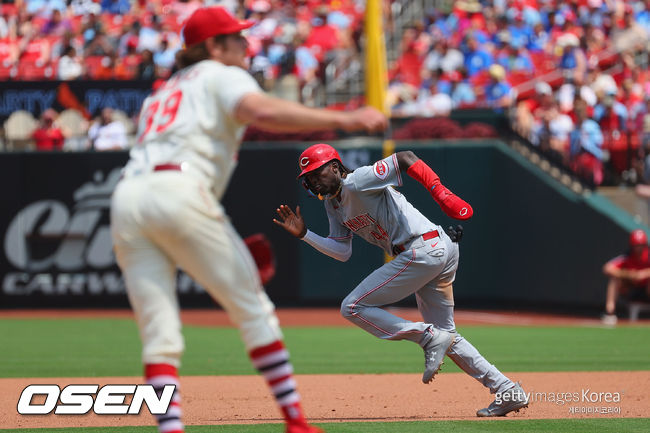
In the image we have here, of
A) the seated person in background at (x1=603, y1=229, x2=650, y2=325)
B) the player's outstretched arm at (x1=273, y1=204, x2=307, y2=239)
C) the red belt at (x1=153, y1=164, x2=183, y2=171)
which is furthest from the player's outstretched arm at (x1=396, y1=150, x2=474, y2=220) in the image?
the seated person in background at (x1=603, y1=229, x2=650, y2=325)

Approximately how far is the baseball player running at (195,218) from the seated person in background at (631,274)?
34.9ft

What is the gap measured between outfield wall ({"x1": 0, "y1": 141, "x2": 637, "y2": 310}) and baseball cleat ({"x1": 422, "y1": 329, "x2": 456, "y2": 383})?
9.52 m

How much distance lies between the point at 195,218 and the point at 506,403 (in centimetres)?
301

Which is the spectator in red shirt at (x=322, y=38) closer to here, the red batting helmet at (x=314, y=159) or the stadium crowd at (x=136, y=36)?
the stadium crowd at (x=136, y=36)

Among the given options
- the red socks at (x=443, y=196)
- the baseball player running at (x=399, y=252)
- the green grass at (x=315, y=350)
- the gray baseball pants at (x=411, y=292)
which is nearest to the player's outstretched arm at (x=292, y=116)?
the red socks at (x=443, y=196)

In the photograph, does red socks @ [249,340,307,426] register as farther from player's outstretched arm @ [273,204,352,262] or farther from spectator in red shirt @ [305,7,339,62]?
spectator in red shirt @ [305,7,339,62]

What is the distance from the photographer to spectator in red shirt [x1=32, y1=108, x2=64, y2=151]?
16922mm

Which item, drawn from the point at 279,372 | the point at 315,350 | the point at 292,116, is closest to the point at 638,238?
the point at 315,350

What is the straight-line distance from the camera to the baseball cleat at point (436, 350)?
6.46m

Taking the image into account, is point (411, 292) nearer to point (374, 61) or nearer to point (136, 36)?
point (374, 61)

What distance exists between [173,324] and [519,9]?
18272 mm

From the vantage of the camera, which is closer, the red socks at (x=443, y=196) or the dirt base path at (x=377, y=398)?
the red socks at (x=443, y=196)

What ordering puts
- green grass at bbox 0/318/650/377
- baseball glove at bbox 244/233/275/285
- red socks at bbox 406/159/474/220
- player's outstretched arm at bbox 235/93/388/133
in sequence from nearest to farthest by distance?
Result: player's outstretched arm at bbox 235/93/388/133
baseball glove at bbox 244/233/275/285
red socks at bbox 406/159/474/220
green grass at bbox 0/318/650/377

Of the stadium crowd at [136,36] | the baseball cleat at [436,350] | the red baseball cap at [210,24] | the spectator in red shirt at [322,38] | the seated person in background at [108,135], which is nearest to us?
the red baseball cap at [210,24]
